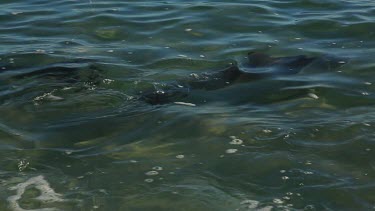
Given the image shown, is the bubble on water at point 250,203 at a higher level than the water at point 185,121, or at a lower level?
lower

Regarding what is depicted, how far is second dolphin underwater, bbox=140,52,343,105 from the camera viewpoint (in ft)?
23.4

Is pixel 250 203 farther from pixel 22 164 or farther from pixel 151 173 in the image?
pixel 22 164

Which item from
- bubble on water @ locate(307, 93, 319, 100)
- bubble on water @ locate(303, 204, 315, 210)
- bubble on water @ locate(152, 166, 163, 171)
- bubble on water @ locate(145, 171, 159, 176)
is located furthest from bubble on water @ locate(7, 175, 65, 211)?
bubble on water @ locate(307, 93, 319, 100)

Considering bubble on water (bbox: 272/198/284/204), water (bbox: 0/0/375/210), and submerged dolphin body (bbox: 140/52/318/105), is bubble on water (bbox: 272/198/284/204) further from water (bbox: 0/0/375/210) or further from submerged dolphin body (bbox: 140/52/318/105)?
submerged dolphin body (bbox: 140/52/318/105)

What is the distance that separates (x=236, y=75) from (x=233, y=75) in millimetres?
42

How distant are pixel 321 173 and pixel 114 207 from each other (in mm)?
1892

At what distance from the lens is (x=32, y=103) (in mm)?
6887

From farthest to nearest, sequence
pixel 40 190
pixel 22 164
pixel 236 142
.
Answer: pixel 236 142 < pixel 22 164 < pixel 40 190

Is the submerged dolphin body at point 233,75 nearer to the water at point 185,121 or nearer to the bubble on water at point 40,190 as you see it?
the water at point 185,121

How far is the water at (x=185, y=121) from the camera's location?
15.9 ft

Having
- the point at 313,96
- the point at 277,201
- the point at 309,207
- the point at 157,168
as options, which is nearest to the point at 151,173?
the point at 157,168

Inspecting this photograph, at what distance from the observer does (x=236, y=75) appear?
7750 mm

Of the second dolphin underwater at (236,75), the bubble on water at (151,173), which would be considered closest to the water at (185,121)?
the bubble on water at (151,173)

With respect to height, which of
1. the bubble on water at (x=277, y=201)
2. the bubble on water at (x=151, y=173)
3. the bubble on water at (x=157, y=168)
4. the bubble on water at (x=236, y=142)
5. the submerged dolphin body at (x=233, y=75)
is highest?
the submerged dolphin body at (x=233, y=75)
